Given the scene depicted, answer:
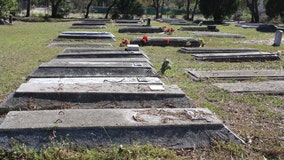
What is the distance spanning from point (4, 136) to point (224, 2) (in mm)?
30051

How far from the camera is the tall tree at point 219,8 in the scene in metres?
31.3

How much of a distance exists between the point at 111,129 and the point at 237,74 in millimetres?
4835

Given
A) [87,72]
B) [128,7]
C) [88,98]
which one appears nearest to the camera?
[88,98]

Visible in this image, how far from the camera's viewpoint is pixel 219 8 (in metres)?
31.7

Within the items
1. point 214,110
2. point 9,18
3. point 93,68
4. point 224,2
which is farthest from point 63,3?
point 214,110

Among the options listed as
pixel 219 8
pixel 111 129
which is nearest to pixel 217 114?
pixel 111 129

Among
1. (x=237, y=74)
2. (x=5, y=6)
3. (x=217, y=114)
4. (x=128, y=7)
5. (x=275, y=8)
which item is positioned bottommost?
(x=217, y=114)

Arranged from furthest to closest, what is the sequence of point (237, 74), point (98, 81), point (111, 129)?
point (237, 74), point (98, 81), point (111, 129)

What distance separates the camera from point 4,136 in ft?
11.5

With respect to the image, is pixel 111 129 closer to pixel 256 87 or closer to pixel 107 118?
pixel 107 118

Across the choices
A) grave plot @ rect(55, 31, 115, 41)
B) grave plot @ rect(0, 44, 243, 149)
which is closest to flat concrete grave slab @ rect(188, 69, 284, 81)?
grave plot @ rect(0, 44, 243, 149)

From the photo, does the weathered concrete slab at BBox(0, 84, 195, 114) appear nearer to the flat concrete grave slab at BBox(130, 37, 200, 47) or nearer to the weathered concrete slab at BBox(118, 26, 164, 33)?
the flat concrete grave slab at BBox(130, 37, 200, 47)

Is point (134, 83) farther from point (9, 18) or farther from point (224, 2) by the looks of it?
point (224, 2)

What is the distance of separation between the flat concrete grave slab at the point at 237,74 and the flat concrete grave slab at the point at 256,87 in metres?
0.55
